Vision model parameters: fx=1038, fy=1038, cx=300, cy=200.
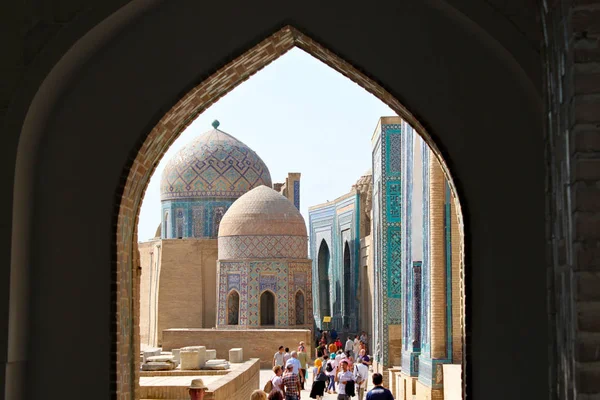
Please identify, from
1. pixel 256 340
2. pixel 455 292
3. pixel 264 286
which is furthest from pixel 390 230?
pixel 264 286

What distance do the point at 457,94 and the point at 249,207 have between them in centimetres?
2518

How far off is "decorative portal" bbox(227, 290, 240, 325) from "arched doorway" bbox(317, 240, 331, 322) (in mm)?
6650

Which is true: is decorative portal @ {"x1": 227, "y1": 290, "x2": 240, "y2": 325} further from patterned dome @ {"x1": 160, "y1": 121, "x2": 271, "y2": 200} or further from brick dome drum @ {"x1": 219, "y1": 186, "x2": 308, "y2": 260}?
patterned dome @ {"x1": 160, "y1": 121, "x2": 271, "y2": 200}

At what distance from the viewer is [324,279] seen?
3875 centimetres

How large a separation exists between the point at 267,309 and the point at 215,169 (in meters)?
6.95

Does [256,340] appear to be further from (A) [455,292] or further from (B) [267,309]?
(A) [455,292]

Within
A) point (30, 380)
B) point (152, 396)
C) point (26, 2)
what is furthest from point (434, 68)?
point (152, 396)

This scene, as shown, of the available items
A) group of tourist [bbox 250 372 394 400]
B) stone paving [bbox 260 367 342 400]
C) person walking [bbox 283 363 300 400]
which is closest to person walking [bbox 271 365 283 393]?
group of tourist [bbox 250 372 394 400]

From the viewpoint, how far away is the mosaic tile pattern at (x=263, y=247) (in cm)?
3167

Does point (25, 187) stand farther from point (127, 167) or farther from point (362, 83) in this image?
point (362, 83)

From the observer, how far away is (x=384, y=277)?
2020 centimetres

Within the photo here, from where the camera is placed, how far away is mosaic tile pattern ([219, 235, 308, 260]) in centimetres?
3167

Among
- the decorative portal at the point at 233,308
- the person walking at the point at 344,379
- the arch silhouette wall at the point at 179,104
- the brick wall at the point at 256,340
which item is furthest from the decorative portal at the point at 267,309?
the arch silhouette wall at the point at 179,104

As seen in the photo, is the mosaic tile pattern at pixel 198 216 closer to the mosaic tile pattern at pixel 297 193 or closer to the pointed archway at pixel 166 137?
the mosaic tile pattern at pixel 297 193
